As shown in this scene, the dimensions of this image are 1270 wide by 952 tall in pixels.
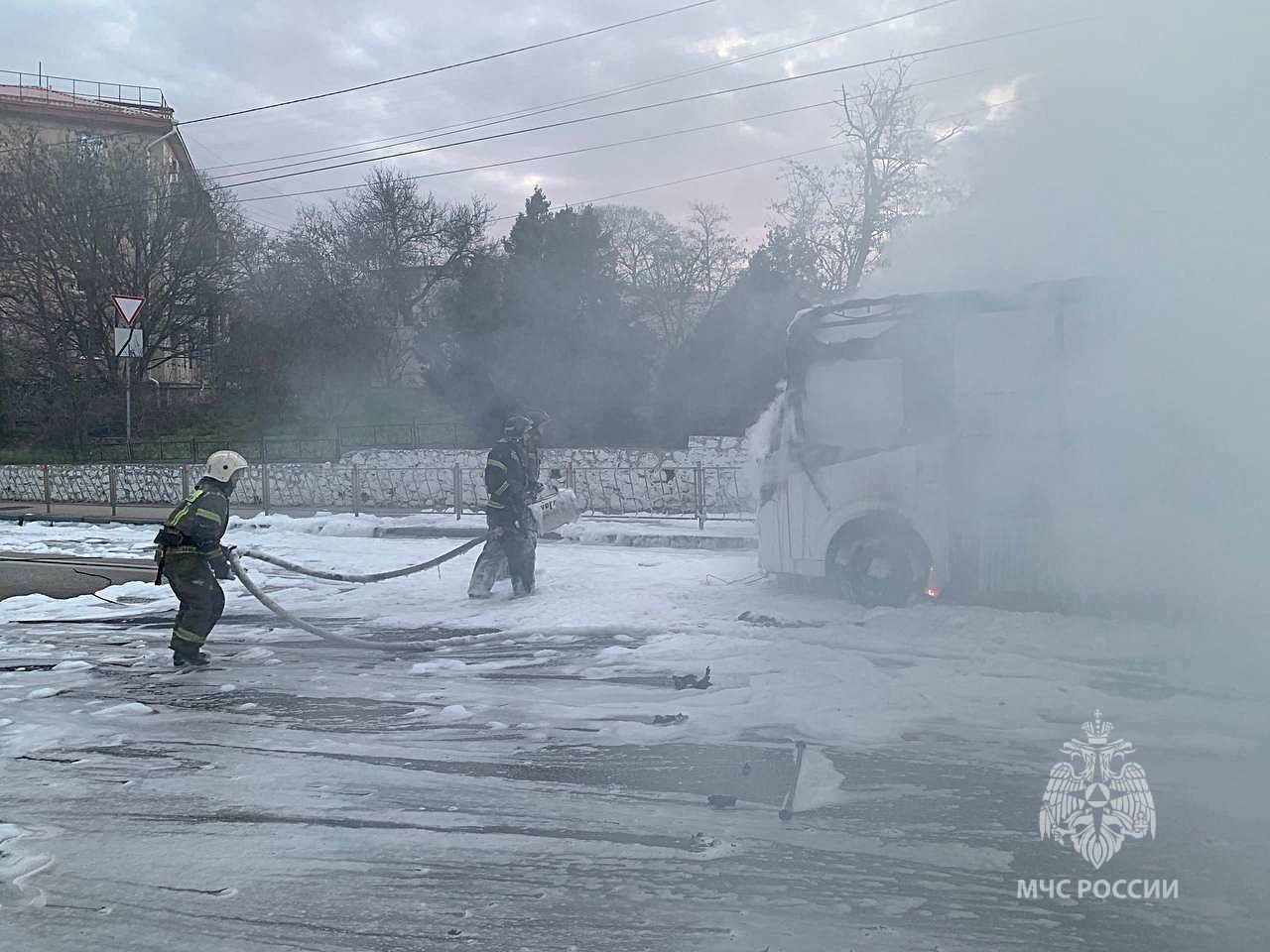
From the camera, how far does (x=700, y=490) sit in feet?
56.9

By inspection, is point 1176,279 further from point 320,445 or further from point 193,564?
point 320,445

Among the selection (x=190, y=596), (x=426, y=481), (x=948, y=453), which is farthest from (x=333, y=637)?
(x=426, y=481)

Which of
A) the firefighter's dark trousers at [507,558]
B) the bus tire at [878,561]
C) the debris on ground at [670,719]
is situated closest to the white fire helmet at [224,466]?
the firefighter's dark trousers at [507,558]

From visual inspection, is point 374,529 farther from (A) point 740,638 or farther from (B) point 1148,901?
(B) point 1148,901

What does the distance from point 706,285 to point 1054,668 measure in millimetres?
37679

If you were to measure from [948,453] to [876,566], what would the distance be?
3.86 ft

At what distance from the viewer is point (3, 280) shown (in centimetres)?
3170

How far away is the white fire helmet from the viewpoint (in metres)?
7.52

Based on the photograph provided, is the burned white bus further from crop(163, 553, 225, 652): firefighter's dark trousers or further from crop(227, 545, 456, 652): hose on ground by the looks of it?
crop(163, 553, 225, 652): firefighter's dark trousers

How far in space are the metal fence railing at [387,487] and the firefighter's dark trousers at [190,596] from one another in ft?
33.8

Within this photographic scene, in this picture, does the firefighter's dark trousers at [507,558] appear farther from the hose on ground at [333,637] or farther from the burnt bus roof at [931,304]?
the burnt bus roof at [931,304]

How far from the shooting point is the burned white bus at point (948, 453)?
7543 mm

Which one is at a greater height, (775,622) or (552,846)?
(775,622)

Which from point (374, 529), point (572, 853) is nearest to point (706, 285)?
point (374, 529)
